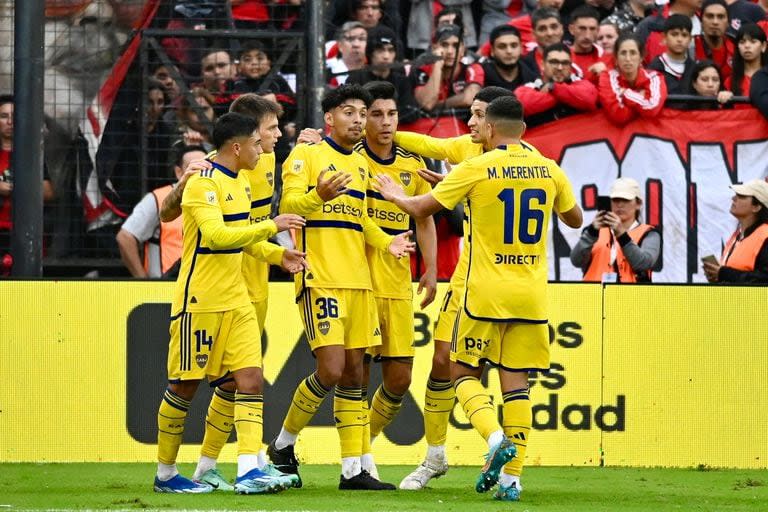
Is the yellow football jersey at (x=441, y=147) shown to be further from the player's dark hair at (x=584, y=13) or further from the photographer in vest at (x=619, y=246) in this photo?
the player's dark hair at (x=584, y=13)

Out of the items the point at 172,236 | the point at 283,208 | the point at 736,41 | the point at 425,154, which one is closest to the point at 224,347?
the point at 283,208

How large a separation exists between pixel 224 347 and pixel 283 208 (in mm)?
978

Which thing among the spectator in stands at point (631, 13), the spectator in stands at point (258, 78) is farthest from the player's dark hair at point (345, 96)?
the spectator in stands at point (631, 13)

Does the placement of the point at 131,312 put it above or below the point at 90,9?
below

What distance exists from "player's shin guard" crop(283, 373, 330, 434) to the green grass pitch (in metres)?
0.44

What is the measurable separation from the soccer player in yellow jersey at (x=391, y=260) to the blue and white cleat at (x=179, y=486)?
1.19m

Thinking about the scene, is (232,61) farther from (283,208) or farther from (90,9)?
(283,208)

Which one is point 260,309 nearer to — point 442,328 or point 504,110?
point 442,328

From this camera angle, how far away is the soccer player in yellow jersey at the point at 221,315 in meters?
8.91

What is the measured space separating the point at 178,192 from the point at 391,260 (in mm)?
1553

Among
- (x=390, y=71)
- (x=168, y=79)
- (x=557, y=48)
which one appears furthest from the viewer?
(x=557, y=48)

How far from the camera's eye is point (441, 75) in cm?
1350

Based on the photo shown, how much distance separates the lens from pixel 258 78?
1314 cm

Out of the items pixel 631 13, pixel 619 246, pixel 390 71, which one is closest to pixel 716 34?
pixel 631 13
